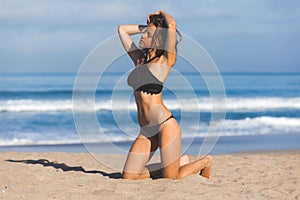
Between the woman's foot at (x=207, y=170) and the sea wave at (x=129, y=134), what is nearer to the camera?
the woman's foot at (x=207, y=170)

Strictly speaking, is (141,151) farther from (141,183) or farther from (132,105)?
(132,105)

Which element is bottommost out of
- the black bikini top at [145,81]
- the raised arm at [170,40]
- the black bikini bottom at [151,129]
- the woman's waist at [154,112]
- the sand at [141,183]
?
the sand at [141,183]

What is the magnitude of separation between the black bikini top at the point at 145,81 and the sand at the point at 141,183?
107 cm

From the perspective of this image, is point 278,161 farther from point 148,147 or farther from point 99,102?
point 99,102

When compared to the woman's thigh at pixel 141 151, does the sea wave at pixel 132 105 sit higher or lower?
higher

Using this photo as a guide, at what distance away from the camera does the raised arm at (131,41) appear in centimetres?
593

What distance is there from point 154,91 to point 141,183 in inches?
42.4

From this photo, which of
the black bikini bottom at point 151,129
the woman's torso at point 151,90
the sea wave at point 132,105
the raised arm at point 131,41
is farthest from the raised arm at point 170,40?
the sea wave at point 132,105

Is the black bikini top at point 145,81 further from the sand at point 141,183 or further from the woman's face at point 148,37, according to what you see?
the sand at point 141,183

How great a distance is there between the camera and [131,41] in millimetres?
6059

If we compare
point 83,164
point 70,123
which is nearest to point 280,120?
point 70,123

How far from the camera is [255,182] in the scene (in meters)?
6.62

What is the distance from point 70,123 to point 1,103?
31.4 ft

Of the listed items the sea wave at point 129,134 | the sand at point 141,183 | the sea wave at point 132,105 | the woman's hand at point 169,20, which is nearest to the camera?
the sand at point 141,183
